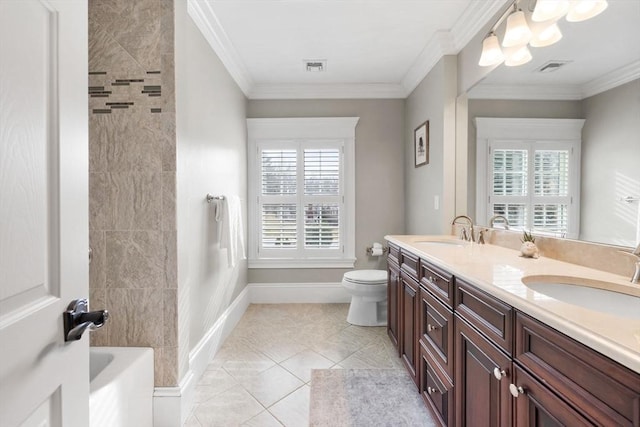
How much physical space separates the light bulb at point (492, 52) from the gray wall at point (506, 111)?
25cm

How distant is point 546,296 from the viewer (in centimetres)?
93

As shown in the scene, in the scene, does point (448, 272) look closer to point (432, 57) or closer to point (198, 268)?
point (198, 268)

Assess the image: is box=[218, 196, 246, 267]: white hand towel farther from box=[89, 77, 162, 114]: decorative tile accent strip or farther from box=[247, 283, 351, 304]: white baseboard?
box=[247, 283, 351, 304]: white baseboard

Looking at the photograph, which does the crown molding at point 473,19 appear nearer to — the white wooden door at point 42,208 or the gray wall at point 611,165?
the gray wall at point 611,165

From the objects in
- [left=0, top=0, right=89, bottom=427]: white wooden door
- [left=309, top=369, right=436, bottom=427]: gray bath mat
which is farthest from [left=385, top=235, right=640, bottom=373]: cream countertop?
[left=0, top=0, right=89, bottom=427]: white wooden door

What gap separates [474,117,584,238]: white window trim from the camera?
1.47 metres

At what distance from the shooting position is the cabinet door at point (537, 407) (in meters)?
0.75

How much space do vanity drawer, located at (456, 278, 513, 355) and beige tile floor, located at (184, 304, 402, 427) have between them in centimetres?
107

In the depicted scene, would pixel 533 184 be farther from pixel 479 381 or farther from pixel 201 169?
pixel 201 169

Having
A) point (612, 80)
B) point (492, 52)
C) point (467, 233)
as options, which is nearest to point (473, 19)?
point (492, 52)

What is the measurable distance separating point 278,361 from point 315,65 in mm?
2638

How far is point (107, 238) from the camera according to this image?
1.64 metres

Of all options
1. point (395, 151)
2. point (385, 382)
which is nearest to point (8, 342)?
point (385, 382)

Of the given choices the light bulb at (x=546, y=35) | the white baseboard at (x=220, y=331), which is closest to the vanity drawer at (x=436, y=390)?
the white baseboard at (x=220, y=331)
